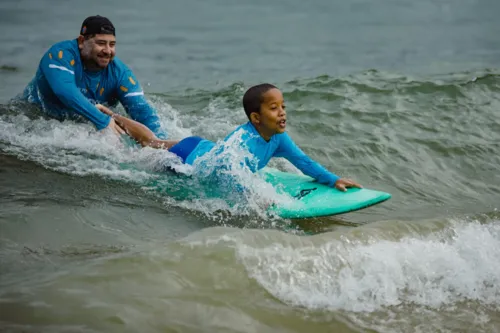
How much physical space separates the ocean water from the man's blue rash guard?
21cm

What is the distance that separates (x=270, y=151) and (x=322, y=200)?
62 cm

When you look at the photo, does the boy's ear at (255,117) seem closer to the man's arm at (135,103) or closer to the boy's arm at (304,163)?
the boy's arm at (304,163)

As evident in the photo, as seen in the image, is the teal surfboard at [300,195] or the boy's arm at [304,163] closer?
the teal surfboard at [300,195]

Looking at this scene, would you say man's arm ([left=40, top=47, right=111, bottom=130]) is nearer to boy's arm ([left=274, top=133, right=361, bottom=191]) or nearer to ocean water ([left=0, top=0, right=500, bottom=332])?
ocean water ([left=0, top=0, right=500, bottom=332])

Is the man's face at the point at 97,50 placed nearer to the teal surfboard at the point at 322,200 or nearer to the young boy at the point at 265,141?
the young boy at the point at 265,141

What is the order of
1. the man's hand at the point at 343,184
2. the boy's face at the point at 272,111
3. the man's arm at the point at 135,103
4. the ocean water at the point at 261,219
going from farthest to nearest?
the man's arm at the point at 135,103
the man's hand at the point at 343,184
the boy's face at the point at 272,111
the ocean water at the point at 261,219

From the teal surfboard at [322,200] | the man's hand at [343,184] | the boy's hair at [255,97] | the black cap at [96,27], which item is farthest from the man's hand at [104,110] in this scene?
the man's hand at [343,184]

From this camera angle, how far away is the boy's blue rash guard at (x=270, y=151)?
19.0 ft

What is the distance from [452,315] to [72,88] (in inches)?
170

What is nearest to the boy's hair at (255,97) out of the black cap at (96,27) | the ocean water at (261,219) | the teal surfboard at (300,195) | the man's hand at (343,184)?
the ocean water at (261,219)

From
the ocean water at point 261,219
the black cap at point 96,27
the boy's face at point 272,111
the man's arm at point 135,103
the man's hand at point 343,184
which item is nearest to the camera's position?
the ocean water at point 261,219

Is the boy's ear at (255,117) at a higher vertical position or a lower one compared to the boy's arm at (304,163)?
higher

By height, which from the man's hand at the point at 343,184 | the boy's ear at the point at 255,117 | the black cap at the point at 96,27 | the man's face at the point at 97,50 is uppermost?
the black cap at the point at 96,27

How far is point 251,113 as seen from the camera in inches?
225
